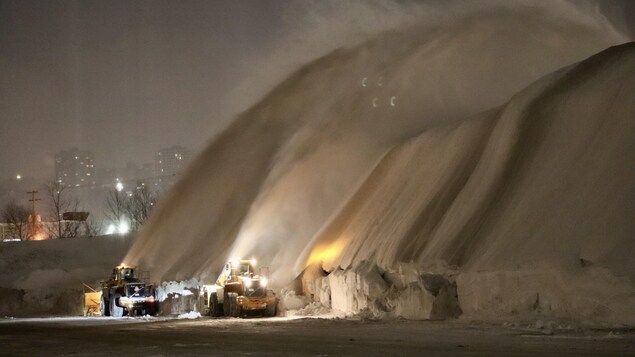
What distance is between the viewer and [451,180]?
110 ft

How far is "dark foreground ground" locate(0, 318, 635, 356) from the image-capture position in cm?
1730

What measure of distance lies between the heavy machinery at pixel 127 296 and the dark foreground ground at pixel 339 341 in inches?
577

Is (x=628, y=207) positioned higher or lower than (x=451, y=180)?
lower

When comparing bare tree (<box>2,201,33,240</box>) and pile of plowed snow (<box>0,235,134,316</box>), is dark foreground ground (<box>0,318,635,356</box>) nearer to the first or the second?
pile of plowed snow (<box>0,235,134,316</box>)

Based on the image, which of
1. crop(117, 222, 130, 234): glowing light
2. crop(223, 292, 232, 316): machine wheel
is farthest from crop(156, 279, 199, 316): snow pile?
crop(117, 222, 130, 234): glowing light

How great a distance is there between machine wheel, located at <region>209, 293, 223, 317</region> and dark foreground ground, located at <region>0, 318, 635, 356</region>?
31.0 feet

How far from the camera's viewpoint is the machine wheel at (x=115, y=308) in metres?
42.2

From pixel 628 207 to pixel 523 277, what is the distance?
12.2 feet

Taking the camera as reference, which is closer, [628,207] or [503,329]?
[503,329]

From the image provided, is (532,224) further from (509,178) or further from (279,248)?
(279,248)

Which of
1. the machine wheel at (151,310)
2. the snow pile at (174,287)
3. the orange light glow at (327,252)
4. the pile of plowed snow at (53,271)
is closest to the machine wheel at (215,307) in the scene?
the orange light glow at (327,252)

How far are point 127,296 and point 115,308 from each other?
1324mm

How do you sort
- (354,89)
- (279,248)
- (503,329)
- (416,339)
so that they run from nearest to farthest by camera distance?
(416,339)
(503,329)
(279,248)
(354,89)

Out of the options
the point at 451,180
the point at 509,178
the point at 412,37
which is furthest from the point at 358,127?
the point at 509,178
